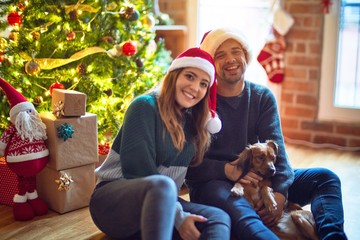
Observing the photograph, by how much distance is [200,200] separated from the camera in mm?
2123

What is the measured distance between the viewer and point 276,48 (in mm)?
3781

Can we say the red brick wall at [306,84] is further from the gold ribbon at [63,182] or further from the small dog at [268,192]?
the gold ribbon at [63,182]

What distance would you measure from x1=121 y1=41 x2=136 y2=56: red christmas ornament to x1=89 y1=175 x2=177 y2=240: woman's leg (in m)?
1.12

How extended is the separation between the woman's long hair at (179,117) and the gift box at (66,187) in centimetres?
63

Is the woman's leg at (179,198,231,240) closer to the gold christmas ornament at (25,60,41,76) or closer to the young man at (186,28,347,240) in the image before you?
the young man at (186,28,347,240)

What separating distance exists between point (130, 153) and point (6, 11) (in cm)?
129

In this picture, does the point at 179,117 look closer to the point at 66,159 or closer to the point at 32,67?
the point at 66,159

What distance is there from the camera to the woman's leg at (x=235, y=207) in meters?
1.85

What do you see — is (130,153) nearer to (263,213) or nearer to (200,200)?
(200,200)

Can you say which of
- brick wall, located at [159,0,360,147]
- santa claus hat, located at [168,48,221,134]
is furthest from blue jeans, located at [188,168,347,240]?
brick wall, located at [159,0,360,147]

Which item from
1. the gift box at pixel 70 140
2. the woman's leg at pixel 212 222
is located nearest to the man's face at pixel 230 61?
the woman's leg at pixel 212 222

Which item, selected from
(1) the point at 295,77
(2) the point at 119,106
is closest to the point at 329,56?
(1) the point at 295,77

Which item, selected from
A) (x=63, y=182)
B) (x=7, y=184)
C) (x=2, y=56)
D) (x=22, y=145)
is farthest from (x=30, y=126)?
(x=2, y=56)

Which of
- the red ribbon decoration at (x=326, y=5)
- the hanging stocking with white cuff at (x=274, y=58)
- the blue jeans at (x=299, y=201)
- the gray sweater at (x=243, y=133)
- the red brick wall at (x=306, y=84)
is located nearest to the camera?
the blue jeans at (x=299, y=201)
